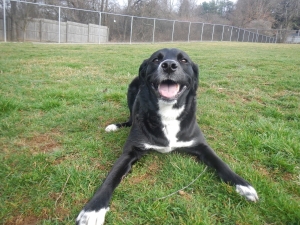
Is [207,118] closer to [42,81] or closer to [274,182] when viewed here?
[274,182]

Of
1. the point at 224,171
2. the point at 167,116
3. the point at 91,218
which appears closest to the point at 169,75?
the point at 167,116

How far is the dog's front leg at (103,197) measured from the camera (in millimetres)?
1543

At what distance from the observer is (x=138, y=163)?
223 cm

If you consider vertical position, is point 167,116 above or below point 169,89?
below

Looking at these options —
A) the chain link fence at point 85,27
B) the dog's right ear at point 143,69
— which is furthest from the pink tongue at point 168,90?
the chain link fence at point 85,27

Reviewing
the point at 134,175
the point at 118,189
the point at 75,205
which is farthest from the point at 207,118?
the point at 75,205

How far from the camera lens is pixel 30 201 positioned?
169cm

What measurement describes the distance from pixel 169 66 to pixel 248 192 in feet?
4.33

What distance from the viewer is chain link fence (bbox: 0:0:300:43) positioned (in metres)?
14.0

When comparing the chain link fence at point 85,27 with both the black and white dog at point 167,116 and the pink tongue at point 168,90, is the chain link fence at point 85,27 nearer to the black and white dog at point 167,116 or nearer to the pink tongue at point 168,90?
the black and white dog at point 167,116

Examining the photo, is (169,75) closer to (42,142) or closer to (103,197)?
(103,197)

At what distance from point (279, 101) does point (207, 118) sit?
172 cm

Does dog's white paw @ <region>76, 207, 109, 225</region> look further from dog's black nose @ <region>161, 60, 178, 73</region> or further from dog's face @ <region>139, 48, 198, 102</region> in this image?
dog's black nose @ <region>161, 60, 178, 73</region>

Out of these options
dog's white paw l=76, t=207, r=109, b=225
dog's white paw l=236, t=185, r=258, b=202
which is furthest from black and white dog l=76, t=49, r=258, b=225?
dog's white paw l=76, t=207, r=109, b=225
